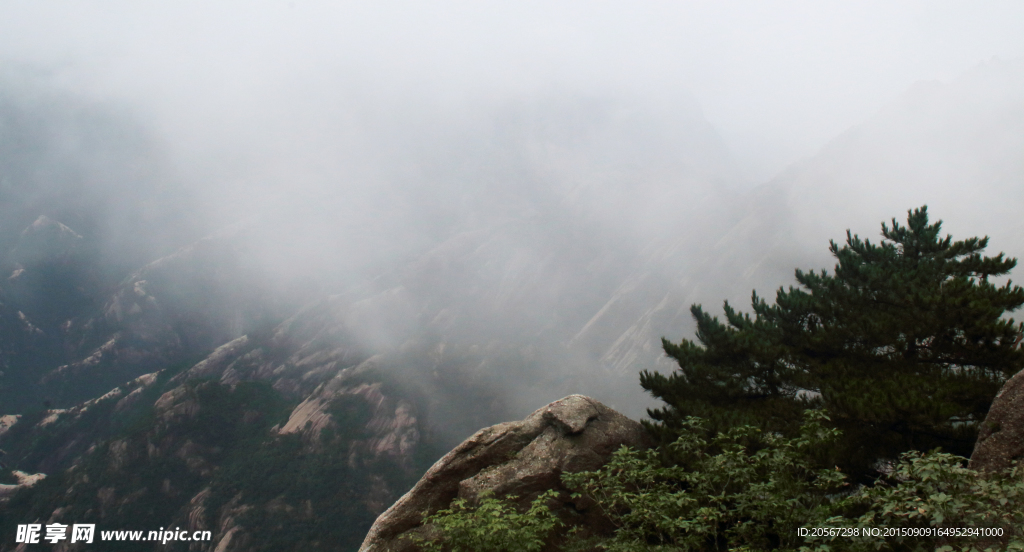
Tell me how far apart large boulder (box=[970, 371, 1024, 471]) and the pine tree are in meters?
1.70

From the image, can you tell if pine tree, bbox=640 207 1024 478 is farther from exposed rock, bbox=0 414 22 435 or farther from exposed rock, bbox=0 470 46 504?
exposed rock, bbox=0 414 22 435

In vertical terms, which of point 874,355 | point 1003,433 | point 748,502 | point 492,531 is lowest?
point 748,502

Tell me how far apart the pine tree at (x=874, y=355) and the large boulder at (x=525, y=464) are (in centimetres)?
186

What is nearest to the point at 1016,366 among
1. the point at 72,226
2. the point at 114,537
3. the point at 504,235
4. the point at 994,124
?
the point at 994,124

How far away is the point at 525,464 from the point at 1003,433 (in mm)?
10756

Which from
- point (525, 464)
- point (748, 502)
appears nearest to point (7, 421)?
point (525, 464)

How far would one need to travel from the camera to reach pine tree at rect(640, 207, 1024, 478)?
12.4m

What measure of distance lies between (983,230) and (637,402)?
6325 centimetres

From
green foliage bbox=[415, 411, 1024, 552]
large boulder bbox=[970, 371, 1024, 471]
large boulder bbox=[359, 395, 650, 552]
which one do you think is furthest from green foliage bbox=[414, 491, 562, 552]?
large boulder bbox=[970, 371, 1024, 471]

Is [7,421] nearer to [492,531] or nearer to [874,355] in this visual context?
[492,531]

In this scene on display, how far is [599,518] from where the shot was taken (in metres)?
13.7

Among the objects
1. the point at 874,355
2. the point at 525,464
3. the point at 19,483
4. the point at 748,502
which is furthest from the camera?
the point at 19,483

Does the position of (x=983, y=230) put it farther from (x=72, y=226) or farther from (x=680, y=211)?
(x=72, y=226)

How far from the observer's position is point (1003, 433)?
927cm
